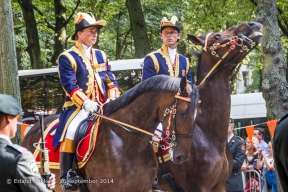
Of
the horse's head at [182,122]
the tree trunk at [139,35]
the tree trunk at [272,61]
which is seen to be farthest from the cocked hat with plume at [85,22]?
the tree trunk at [139,35]

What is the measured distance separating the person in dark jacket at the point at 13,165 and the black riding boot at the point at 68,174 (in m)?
3.25

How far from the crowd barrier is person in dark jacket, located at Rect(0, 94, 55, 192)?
8.41 meters

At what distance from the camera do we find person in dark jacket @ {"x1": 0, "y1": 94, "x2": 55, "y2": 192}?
13.8 ft

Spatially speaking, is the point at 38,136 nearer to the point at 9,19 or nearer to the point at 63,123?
the point at 63,123

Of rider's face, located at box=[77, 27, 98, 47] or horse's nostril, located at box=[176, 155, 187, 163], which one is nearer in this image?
horse's nostril, located at box=[176, 155, 187, 163]

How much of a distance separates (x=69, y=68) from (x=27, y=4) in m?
13.9

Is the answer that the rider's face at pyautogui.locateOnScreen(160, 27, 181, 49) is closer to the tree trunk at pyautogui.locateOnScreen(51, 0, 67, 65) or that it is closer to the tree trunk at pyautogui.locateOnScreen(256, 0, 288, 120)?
the tree trunk at pyautogui.locateOnScreen(256, 0, 288, 120)

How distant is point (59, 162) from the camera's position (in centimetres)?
807

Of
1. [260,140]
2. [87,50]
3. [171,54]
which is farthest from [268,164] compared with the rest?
[87,50]

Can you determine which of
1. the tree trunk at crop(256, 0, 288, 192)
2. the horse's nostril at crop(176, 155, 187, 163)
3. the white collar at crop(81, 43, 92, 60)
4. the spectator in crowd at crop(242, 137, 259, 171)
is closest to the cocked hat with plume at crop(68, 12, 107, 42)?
the white collar at crop(81, 43, 92, 60)

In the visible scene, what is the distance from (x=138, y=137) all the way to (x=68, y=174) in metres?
1.00

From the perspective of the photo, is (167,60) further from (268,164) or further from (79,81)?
(268,164)

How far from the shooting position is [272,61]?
1065 centimetres

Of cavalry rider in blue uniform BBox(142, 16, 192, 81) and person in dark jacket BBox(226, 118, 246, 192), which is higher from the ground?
cavalry rider in blue uniform BBox(142, 16, 192, 81)
